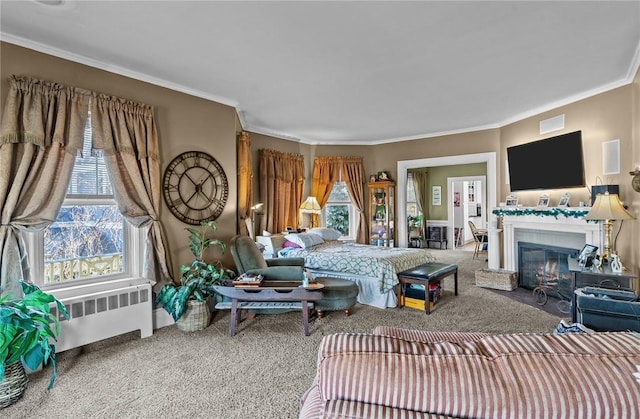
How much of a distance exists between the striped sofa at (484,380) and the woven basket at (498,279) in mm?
4159

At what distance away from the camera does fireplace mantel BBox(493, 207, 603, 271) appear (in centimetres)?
377

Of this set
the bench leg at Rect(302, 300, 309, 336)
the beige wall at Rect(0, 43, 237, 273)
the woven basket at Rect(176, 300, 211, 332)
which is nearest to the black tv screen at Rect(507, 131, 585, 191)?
the bench leg at Rect(302, 300, 309, 336)

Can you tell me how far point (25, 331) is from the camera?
200 centimetres

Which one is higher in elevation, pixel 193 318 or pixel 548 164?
pixel 548 164

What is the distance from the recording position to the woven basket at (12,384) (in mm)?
1959

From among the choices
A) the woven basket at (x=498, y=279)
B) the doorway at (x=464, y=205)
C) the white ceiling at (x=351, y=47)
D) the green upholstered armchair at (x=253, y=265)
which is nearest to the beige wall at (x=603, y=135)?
the white ceiling at (x=351, y=47)

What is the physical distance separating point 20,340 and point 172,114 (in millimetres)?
2362

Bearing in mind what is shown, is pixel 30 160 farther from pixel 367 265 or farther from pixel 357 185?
pixel 357 185

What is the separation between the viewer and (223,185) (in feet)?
12.6

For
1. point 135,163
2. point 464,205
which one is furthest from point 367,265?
point 464,205

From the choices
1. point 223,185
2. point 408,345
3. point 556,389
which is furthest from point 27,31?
point 556,389

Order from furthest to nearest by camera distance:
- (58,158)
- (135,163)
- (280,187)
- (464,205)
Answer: (464,205)
(280,187)
(135,163)
(58,158)

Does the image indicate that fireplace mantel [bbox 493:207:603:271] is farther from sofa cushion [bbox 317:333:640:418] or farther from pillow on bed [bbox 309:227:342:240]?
sofa cushion [bbox 317:333:640:418]

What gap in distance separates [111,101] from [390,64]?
265 centimetres
